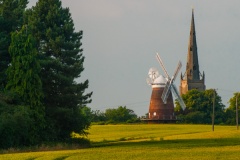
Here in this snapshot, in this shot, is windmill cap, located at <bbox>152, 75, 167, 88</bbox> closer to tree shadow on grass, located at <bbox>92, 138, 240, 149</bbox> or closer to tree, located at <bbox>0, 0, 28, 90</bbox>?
tree, located at <bbox>0, 0, 28, 90</bbox>

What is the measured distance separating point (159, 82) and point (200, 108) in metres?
13.8

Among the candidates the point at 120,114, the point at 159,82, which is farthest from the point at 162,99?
the point at 120,114

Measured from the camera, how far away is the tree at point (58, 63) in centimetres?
6950

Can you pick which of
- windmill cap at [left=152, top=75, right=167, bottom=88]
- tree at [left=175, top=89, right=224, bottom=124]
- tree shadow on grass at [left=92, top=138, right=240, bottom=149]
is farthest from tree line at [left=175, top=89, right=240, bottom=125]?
tree shadow on grass at [left=92, top=138, right=240, bottom=149]

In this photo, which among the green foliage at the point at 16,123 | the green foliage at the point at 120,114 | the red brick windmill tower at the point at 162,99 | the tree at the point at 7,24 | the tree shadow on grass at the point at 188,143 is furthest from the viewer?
the green foliage at the point at 120,114

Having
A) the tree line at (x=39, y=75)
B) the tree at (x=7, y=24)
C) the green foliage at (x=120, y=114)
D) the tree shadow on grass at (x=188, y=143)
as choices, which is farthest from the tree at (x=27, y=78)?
the green foliage at (x=120, y=114)

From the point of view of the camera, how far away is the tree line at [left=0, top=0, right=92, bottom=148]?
62.3 m

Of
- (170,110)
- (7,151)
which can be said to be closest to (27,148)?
(7,151)

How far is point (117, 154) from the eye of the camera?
4731 centimetres

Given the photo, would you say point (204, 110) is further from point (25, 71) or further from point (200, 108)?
point (25, 71)

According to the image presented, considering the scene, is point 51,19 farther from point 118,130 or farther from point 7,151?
point 118,130

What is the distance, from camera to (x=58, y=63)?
69.6 metres

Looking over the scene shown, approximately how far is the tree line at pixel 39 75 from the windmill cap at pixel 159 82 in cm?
8051

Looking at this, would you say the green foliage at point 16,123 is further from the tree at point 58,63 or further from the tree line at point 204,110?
the tree line at point 204,110
